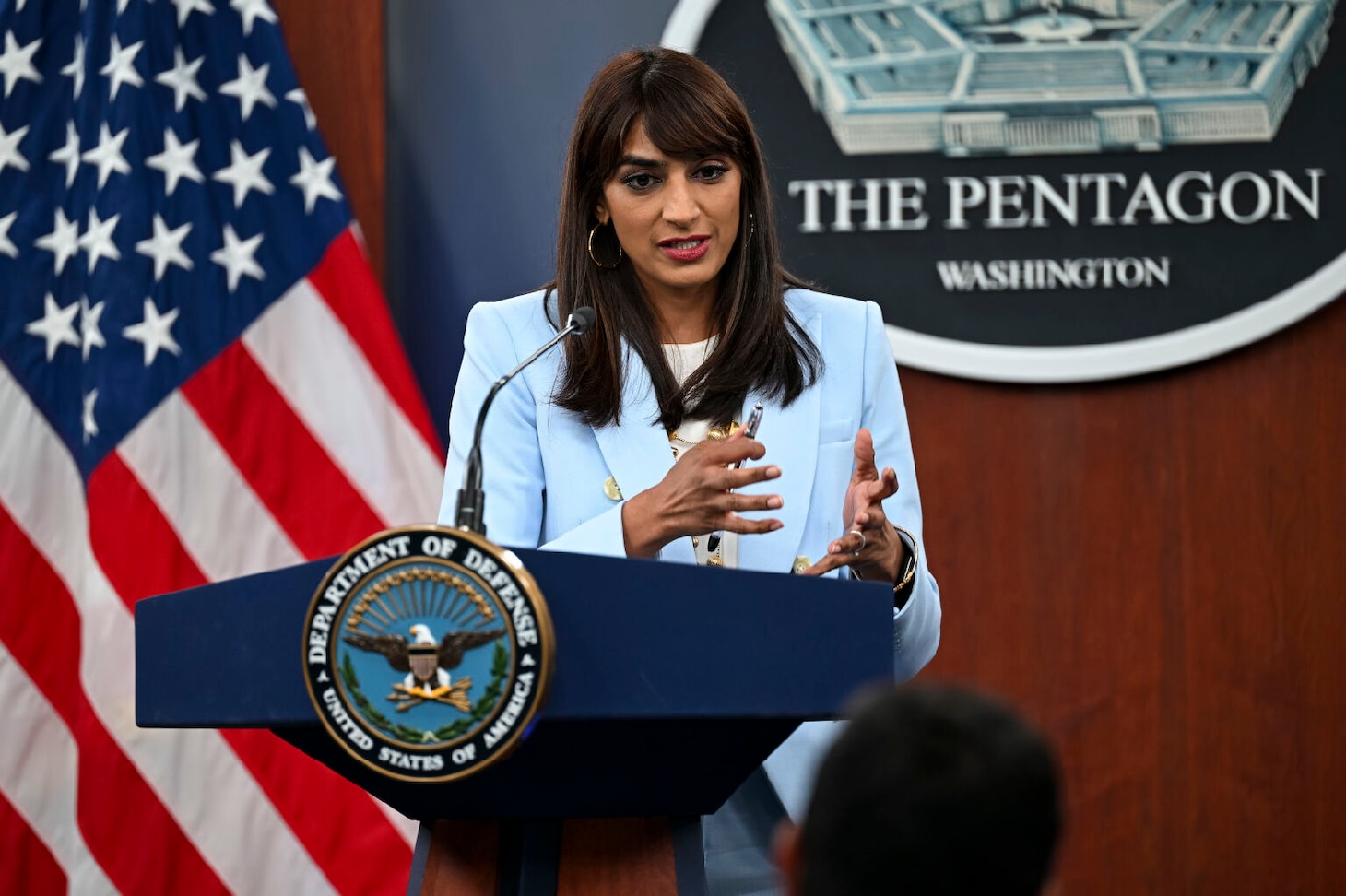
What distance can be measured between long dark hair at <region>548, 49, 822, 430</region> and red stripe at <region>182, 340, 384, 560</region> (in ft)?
3.89

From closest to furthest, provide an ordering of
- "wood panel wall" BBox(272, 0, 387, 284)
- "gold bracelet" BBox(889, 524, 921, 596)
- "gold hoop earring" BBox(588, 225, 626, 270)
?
"gold bracelet" BBox(889, 524, 921, 596), "gold hoop earring" BBox(588, 225, 626, 270), "wood panel wall" BBox(272, 0, 387, 284)

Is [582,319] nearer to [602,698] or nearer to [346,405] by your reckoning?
[602,698]

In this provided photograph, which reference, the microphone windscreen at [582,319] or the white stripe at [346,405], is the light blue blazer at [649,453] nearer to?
the microphone windscreen at [582,319]

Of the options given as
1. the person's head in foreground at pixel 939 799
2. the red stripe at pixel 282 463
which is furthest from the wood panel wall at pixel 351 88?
the person's head in foreground at pixel 939 799

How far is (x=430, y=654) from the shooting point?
105cm

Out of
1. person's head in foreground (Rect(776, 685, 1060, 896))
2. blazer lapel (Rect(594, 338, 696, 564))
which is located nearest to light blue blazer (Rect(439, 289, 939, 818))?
blazer lapel (Rect(594, 338, 696, 564))

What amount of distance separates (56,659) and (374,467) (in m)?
0.66

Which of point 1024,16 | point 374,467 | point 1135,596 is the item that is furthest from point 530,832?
point 1024,16

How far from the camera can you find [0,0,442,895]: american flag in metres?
2.79

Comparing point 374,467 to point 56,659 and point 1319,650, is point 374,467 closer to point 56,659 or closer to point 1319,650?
point 56,659

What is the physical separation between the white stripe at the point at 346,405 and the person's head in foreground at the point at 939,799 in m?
2.34

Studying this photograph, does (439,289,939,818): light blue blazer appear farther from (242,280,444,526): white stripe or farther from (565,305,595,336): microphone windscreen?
(242,280,444,526): white stripe

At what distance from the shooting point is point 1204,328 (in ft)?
9.33

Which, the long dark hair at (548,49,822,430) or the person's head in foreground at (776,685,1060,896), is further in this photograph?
the long dark hair at (548,49,822,430)
